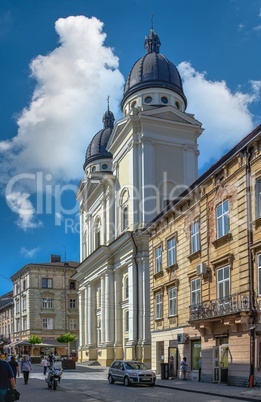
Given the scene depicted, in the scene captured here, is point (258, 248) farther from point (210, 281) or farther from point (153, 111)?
point (153, 111)

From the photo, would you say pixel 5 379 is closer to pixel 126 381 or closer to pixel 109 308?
pixel 126 381

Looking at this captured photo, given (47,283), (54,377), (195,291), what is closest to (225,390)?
(195,291)

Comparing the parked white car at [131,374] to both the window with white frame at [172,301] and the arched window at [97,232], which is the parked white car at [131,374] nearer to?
the window with white frame at [172,301]

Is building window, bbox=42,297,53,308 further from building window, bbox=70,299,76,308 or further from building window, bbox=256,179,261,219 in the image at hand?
building window, bbox=256,179,261,219

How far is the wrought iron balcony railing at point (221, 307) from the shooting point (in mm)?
22438

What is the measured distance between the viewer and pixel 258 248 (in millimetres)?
21953

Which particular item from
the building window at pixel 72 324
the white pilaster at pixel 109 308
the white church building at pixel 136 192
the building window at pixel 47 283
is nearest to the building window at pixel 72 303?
the building window at pixel 72 324

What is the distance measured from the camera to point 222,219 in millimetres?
25328

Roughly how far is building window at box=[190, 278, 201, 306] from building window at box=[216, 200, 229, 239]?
3333 mm

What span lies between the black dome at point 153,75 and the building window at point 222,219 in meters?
30.6

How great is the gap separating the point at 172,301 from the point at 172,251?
108 inches

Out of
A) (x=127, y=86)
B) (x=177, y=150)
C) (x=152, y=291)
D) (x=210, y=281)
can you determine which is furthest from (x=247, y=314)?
(x=127, y=86)

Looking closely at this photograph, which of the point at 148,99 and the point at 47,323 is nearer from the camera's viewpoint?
the point at 148,99

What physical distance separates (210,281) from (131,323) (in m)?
20.7
